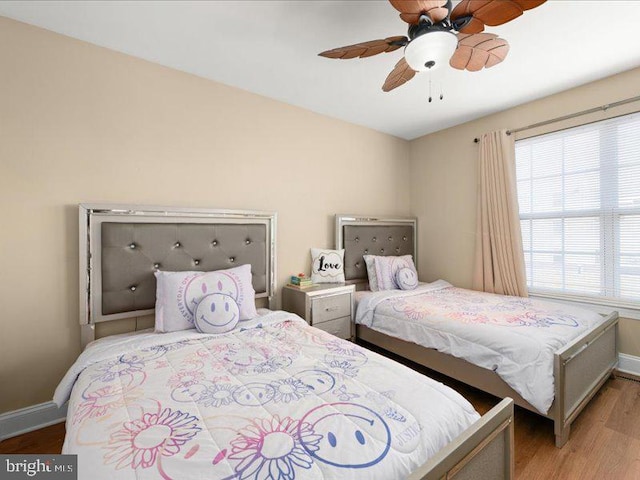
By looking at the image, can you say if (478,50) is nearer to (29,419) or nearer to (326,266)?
(326,266)

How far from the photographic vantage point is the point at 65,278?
183 cm

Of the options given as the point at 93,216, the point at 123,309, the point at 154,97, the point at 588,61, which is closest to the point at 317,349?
the point at 123,309

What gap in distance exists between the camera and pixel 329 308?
8.55 feet

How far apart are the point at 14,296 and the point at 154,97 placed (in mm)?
1551

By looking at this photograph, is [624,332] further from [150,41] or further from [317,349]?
[150,41]

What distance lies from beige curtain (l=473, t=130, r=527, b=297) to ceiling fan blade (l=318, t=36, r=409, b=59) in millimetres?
2130

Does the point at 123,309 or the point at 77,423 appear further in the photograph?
the point at 123,309

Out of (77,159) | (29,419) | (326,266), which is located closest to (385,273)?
(326,266)

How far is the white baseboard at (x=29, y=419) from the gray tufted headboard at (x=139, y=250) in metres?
0.47

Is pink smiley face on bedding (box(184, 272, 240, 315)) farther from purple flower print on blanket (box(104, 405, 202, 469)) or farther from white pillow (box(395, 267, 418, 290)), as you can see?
white pillow (box(395, 267, 418, 290))

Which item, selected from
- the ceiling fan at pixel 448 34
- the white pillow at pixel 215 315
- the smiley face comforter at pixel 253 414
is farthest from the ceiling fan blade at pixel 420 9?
the white pillow at pixel 215 315

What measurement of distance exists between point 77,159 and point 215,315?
135cm

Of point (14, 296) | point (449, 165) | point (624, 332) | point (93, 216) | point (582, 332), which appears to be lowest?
point (624, 332)

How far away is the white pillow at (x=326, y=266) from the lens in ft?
9.50
